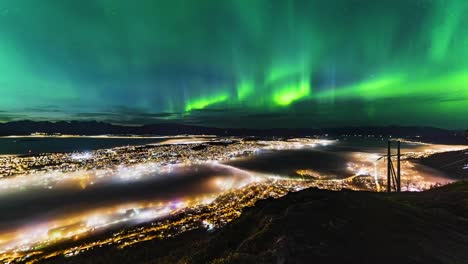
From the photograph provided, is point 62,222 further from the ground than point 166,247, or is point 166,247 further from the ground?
point 166,247

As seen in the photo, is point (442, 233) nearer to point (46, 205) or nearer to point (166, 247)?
point (166, 247)

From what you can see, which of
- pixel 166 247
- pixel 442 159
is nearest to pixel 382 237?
pixel 166 247

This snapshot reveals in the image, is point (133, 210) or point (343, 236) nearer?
point (343, 236)

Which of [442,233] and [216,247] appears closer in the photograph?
[442,233]

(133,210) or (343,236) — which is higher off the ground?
(343,236)

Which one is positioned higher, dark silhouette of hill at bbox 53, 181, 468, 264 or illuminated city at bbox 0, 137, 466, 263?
dark silhouette of hill at bbox 53, 181, 468, 264

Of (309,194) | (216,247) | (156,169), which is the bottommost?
(156,169)

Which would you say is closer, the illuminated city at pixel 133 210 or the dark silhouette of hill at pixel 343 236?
the dark silhouette of hill at pixel 343 236

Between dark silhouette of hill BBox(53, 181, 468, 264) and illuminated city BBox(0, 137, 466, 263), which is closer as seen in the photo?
dark silhouette of hill BBox(53, 181, 468, 264)

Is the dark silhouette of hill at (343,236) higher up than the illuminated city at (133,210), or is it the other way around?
the dark silhouette of hill at (343,236)

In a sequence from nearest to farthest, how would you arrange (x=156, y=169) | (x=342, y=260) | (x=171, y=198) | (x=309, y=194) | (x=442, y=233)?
(x=342, y=260) → (x=442, y=233) → (x=309, y=194) → (x=171, y=198) → (x=156, y=169)

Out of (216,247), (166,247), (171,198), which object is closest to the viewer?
(216,247)
